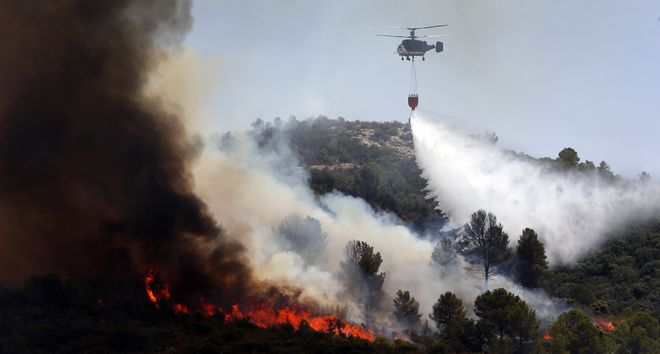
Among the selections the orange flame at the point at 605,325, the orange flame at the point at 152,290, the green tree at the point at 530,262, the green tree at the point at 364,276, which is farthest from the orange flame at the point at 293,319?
the orange flame at the point at 605,325

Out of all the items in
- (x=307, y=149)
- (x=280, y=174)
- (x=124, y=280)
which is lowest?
(x=124, y=280)

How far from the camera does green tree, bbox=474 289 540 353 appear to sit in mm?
88438

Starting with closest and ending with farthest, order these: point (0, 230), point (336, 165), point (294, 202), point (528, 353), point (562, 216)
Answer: point (528, 353) → point (0, 230) → point (294, 202) → point (562, 216) → point (336, 165)

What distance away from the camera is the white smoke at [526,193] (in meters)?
127

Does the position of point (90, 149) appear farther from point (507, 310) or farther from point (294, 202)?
point (507, 310)

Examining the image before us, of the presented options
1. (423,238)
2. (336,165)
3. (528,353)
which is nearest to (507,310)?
(528,353)

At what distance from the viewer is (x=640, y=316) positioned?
90375 millimetres

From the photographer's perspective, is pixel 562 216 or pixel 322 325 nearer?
pixel 322 325

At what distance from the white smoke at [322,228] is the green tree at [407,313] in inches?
56.3

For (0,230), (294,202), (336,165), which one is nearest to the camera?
(0,230)

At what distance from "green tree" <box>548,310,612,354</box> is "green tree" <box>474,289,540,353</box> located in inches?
98.4

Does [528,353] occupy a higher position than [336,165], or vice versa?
[336,165]

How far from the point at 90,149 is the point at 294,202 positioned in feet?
100

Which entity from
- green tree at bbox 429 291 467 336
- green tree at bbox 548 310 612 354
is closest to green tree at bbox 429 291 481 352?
green tree at bbox 429 291 467 336
